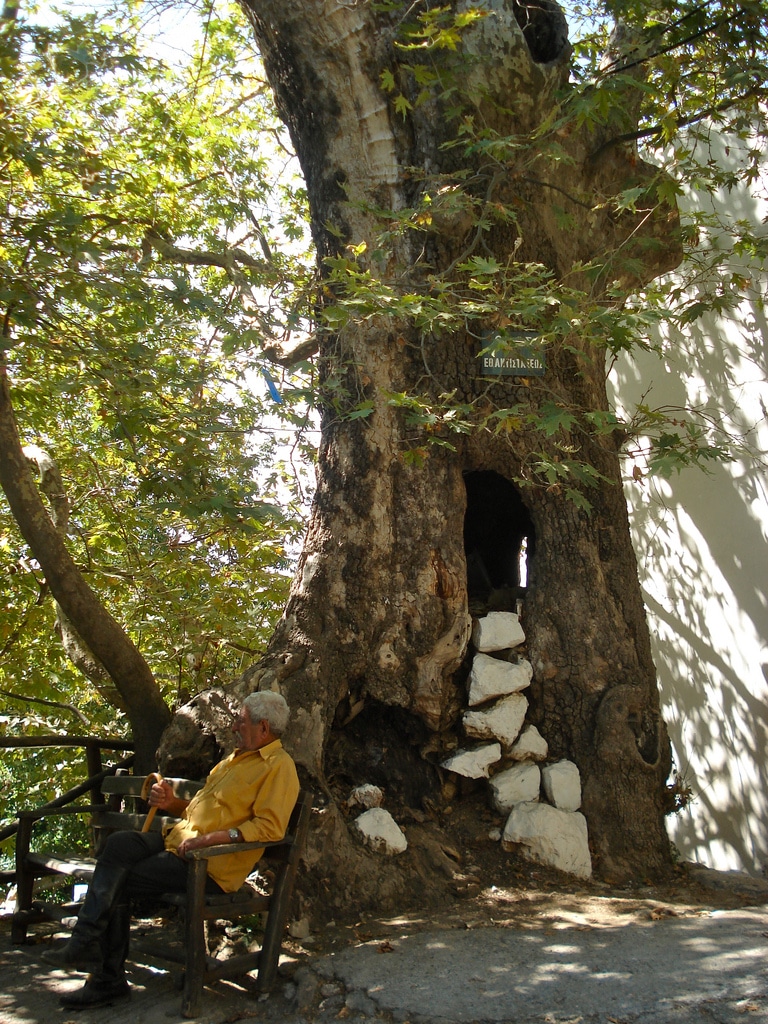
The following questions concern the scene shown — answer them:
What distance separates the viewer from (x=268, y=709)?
156 inches

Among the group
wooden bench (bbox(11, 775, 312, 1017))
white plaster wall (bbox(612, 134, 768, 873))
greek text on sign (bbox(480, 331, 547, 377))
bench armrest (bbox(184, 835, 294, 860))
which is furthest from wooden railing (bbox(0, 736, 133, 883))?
white plaster wall (bbox(612, 134, 768, 873))

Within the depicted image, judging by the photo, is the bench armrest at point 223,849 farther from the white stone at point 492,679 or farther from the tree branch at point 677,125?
the tree branch at point 677,125

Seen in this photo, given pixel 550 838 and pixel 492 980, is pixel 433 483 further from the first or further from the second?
pixel 492 980

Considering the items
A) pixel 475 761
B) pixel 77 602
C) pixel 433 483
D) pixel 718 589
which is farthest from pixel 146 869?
pixel 718 589

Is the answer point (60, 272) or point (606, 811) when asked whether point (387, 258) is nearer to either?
point (60, 272)

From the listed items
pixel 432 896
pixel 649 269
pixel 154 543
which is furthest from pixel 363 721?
pixel 649 269

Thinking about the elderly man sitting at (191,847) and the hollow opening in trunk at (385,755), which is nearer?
the elderly man sitting at (191,847)

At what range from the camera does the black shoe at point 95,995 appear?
3.52m

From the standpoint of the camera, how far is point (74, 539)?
8.01 meters

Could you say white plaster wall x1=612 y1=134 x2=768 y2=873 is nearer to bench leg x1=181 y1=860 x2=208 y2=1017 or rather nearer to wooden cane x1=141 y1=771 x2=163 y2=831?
wooden cane x1=141 y1=771 x2=163 y2=831

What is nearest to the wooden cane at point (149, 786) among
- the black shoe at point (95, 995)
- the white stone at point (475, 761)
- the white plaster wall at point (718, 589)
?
the black shoe at point (95, 995)

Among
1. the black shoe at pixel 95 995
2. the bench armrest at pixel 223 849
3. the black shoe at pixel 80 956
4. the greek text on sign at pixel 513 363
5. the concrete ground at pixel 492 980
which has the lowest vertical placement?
the concrete ground at pixel 492 980

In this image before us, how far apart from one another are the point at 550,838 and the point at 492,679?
957 mm

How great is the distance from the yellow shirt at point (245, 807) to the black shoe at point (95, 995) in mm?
554
